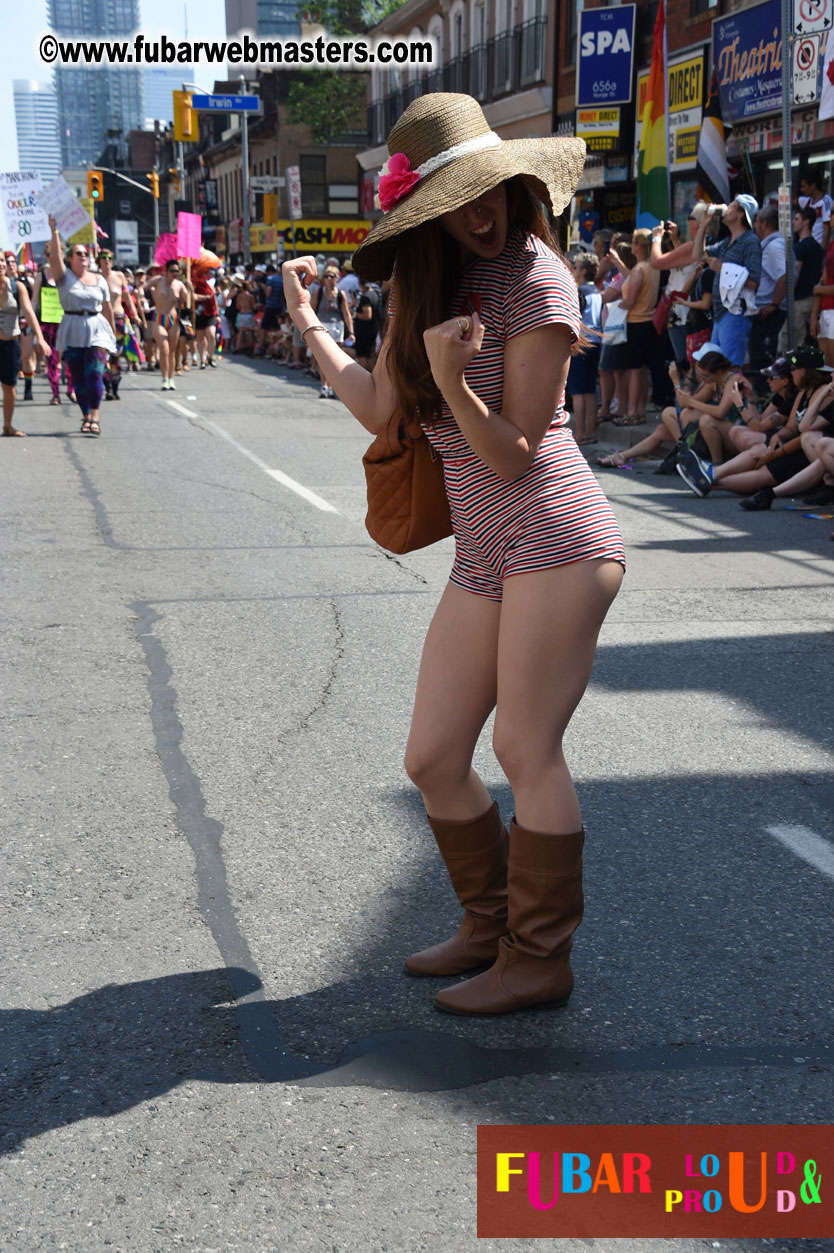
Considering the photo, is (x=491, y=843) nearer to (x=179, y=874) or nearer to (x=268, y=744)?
(x=179, y=874)

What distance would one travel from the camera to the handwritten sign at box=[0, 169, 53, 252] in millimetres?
18344

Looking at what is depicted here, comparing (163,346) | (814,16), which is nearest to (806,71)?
(814,16)

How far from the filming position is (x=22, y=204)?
1877 cm

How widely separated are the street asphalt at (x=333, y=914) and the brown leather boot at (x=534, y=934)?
2.3 inches

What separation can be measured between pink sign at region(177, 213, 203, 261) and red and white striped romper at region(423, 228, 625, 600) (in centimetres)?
2259

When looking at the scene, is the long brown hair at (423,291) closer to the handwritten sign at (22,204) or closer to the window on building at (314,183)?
the handwritten sign at (22,204)

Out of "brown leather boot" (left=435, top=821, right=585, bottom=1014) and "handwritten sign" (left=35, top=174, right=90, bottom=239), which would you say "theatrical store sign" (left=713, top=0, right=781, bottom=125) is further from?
"brown leather boot" (left=435, top=821, right=585, bottom=1014)

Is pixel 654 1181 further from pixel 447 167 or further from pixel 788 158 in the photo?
pixel 788 158

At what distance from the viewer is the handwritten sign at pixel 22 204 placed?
1834 centimetres

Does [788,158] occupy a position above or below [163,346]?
above

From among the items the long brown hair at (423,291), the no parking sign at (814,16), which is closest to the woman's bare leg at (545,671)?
the long brown hair at (423,291)

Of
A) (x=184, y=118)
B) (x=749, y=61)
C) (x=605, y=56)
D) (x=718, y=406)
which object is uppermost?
(x=184, y=118)

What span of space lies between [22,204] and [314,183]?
161ft

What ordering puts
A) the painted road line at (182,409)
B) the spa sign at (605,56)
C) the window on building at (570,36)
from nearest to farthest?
the painted road line at (182,409), the spa sign at (605,56), the window on building at (570,36)
